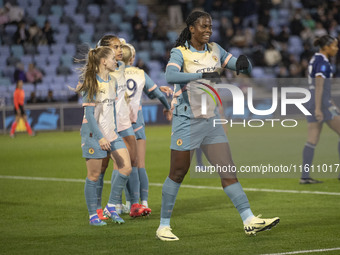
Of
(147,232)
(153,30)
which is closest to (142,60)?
(153,30)

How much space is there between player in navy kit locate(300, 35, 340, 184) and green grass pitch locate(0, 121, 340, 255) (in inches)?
31.7

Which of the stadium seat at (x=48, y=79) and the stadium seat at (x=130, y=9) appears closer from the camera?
the stadium seat at (x=48, y=79)

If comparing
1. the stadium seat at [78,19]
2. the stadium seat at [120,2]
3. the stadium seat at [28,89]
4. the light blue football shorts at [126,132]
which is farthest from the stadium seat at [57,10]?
the light blue football shorts at [126,132]

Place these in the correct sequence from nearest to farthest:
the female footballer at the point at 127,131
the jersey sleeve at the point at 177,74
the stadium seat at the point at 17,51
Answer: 1. the jersey sleeve at the point at 177,74
2. the female footballer at the point at 127,131
3. the stadium seat at the point at 17,51

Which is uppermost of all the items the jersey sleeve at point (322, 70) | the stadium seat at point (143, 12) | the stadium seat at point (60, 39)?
the stadium seat at point (143, 12)

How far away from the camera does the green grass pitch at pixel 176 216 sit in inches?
284

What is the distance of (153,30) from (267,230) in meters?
22.9

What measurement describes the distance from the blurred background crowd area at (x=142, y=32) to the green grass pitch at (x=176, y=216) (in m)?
10.5

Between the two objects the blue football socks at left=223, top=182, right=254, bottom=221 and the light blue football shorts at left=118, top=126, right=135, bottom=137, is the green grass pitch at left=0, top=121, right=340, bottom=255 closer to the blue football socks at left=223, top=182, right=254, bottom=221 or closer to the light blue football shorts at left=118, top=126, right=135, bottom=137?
the blue football socks at left=223, top=182, right=254, bottom=221

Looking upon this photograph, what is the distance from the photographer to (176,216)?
9.07 metres

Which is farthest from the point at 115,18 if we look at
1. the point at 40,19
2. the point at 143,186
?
the point at 143,186

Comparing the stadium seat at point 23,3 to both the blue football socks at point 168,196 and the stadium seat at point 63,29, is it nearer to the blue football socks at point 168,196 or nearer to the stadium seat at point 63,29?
the stadium seat at point 63,29

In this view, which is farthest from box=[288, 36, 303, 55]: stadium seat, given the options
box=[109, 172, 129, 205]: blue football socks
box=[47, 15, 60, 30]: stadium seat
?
box=[109, 172, 129, 205]: blue football socks

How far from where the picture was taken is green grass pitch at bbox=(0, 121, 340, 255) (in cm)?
720
